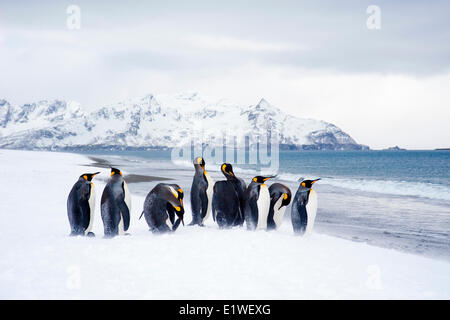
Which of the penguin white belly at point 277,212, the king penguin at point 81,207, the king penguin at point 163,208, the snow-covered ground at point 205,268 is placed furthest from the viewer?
the penguin white belly at point 277,212

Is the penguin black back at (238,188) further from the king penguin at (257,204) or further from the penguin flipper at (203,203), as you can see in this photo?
the penguin flipper at (203,203)

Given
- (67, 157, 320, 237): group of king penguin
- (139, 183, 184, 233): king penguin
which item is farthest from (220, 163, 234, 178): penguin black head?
(139, 183, 184, 233): king penguin

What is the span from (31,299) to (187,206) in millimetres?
8759

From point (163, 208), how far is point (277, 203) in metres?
2.48

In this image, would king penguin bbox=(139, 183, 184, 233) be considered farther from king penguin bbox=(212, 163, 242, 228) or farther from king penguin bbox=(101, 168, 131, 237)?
king penguin bbox=(212, 163, 242, 228)

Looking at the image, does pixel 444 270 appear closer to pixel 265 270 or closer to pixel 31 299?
pixel 265 270

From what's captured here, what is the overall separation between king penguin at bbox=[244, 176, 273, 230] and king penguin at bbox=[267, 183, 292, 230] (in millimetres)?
244

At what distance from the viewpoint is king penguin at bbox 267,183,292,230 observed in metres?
8.45

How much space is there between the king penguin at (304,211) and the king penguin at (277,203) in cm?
29

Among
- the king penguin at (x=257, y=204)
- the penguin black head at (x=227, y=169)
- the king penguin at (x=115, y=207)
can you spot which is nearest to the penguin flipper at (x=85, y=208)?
the king penguin at (x=115, y=207)

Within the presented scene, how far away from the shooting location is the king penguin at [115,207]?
705cm

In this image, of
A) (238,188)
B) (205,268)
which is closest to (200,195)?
(238,188)
